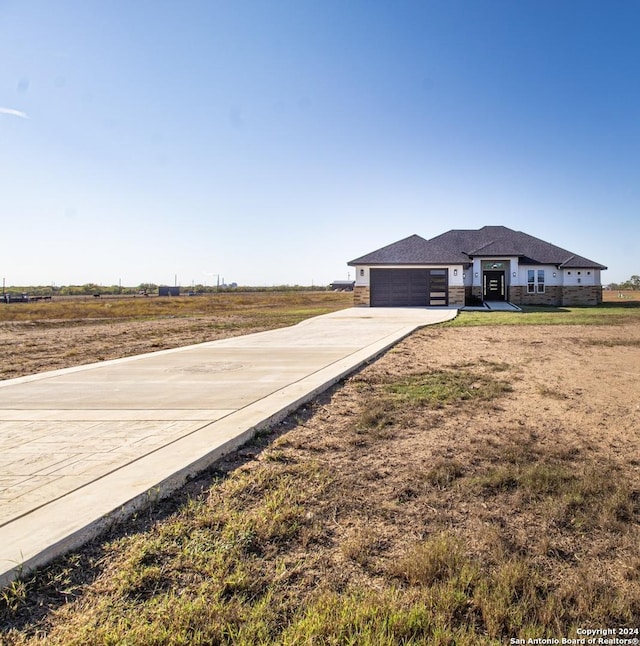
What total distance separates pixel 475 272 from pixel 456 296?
3832 millimetres

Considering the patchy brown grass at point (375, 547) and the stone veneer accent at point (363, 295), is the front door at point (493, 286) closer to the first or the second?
the stone veneer accent at point (363, 295)

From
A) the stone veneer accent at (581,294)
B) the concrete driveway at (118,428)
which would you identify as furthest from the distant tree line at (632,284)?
the concrete driveway at (118,428)

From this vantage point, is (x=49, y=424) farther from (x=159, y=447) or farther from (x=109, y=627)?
(x=109, y=627)

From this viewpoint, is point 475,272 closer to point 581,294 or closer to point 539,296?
point 539,296

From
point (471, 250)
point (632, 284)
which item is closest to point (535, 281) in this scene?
point (471, 250)

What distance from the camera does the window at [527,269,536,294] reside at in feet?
105

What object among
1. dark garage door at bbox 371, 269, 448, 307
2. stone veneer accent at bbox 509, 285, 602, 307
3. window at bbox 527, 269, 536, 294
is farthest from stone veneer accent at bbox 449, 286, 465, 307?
window at bbox 527, 269, 536, 294

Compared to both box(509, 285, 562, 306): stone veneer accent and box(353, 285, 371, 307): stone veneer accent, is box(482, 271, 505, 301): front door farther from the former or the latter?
box(353, 285, 371, 307): stone veneer accent

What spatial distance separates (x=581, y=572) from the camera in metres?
2.48

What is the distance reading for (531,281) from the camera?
3212 centimetres

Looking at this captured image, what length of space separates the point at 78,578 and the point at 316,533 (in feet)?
4.51

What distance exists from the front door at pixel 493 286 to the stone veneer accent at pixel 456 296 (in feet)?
19.5

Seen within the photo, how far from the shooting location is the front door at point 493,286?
34.5 m

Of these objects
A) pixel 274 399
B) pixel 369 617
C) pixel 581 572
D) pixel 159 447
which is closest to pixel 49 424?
pixel 159 447
